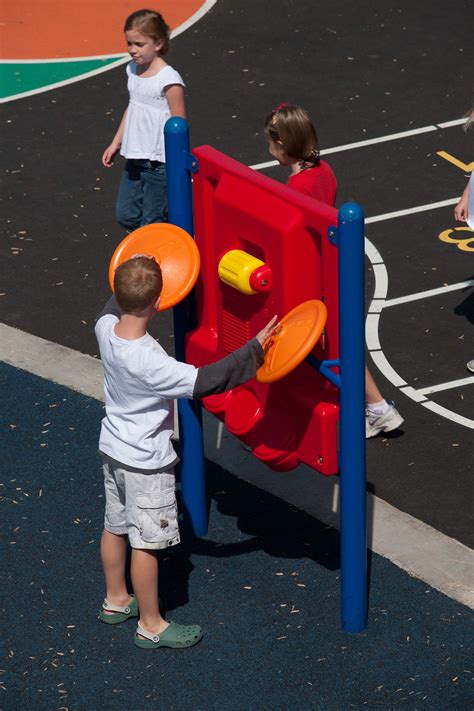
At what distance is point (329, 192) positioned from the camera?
6.62 m

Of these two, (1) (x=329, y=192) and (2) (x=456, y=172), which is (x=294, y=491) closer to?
(1) (x=329, y=192)

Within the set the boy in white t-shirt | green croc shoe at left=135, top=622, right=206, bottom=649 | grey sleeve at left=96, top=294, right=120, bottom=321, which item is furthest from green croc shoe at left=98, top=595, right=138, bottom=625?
grey sleeve at left=96, top=294, right=120, bottom=321

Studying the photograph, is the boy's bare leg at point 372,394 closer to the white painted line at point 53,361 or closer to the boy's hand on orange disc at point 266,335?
the white painted line at point 53,361

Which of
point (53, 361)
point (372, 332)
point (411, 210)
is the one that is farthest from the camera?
point (411, 210)

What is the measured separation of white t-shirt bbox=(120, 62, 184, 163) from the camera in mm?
8484

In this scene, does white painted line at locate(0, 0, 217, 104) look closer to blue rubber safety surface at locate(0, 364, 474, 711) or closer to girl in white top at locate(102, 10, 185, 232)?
girl in white top at locate(102, 10, 185, 232)

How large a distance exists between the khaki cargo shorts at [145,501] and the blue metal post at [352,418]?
30.6 inches

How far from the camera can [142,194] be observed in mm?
8859

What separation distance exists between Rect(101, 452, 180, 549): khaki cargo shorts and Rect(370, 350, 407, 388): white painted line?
8.48 ft

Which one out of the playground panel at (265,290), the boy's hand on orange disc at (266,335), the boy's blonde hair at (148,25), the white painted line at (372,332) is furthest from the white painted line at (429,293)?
the boy's hand on orange disc at (266,335)

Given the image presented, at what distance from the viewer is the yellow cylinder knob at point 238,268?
560 cm

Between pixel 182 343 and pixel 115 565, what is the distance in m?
1.15

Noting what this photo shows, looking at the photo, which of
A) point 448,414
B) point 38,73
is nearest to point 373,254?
point 448,414

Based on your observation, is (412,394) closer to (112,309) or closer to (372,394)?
(372,394)
